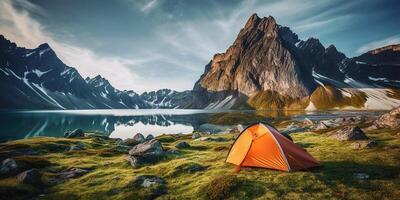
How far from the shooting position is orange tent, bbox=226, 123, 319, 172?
18312 millimetres

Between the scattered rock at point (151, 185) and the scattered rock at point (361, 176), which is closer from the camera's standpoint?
the scattered rock at point (361, 176)

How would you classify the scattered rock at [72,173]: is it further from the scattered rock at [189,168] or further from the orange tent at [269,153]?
the orange tent at [269,153]

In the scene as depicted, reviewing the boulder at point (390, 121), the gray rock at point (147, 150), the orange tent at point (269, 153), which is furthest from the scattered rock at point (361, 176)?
the boulder at point (390, 121)

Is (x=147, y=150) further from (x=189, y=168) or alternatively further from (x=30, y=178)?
(x=30, y=178)

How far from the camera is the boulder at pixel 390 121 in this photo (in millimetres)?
36188

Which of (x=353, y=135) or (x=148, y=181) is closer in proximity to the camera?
(x=148, y=181)

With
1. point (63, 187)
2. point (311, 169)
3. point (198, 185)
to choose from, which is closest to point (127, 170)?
point (63, 187)

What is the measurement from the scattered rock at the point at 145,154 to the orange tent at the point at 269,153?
25.8ft

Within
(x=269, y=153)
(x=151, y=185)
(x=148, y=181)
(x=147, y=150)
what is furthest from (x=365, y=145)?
(x=147, y=150)

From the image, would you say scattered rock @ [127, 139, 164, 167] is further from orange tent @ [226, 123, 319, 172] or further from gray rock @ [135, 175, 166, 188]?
orange tent @ [226, 123, 319, 172]

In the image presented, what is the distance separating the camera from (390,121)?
123 ft

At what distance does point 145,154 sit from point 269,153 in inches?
474

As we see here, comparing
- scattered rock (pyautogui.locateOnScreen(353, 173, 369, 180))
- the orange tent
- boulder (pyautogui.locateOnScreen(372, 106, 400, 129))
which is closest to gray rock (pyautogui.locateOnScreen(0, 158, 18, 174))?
the orange tent

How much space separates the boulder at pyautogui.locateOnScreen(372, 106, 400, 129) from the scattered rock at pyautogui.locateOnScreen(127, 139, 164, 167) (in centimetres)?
3166
